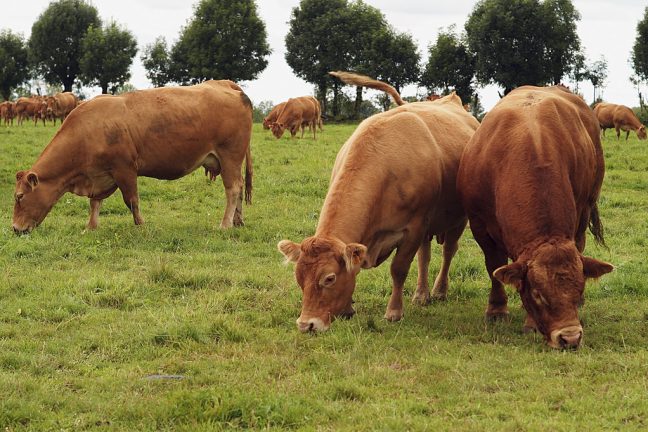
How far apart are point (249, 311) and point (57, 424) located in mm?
3147

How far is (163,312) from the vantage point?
8.24 m

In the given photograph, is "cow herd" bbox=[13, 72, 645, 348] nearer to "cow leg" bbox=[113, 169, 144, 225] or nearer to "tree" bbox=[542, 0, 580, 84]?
"cow leg" bbox=[113, 169, 144, 225]

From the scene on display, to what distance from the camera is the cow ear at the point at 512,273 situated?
22.5 ft

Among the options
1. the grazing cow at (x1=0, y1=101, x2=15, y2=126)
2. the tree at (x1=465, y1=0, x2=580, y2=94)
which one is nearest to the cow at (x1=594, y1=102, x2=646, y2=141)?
the tree at (x1=465, y1=0, x2=580, y2=94)

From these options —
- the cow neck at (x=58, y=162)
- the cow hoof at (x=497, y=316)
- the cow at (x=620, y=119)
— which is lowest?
the cow hoof at (x=497, y=316)

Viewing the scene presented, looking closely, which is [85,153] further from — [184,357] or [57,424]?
[57,424]

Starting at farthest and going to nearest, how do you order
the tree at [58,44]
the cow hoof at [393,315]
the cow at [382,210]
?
the tree at [58,44]
the cow hoof at [393,315]
the cow at [382,210]

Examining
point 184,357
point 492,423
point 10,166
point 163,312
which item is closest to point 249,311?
point 163,312

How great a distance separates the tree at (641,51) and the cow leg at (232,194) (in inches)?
2037

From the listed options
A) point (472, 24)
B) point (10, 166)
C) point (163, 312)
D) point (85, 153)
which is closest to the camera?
point (163, 312)

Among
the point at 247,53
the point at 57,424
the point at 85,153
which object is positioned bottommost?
the point at 57,424

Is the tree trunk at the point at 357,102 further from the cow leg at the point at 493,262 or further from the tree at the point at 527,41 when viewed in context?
the cow leg at the point at 493,262

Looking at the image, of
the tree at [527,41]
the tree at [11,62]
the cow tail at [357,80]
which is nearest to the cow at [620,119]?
the tree at [527,41]

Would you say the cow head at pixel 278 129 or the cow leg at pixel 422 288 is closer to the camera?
the cow leg at pixel 422 288
